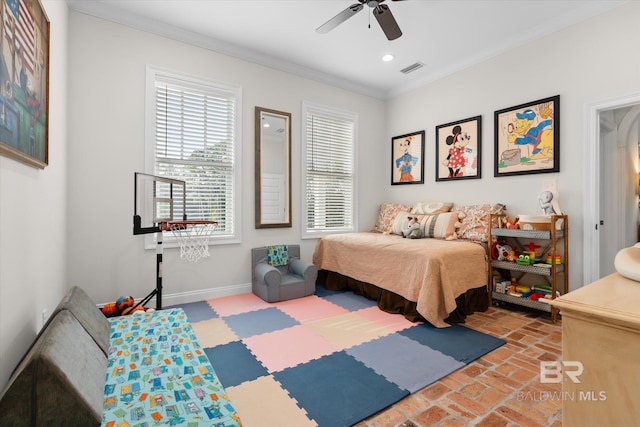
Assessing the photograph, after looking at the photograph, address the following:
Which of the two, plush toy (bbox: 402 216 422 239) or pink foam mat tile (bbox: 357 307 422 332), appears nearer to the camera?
pink foam mat tile (bbox: 357 307 422 332)

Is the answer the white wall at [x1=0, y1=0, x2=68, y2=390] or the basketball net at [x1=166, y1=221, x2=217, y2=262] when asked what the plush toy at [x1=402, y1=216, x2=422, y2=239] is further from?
the white wall at [x1=0, y1=0, x2=68, y2=390]

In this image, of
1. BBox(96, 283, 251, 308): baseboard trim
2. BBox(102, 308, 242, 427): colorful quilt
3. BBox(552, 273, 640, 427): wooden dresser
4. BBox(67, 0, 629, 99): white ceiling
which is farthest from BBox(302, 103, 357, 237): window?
BBox(552, 273, 640, 427): wooden dresser

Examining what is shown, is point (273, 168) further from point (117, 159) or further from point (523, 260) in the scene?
point (523, 260)

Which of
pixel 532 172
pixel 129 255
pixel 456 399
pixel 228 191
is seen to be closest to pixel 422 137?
pixel 532 172

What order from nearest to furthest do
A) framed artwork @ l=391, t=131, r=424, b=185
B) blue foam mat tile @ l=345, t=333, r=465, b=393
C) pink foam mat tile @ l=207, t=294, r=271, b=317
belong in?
blue foam mat tile @ l=345, t=333, r=465, b=393
pink foam mat tile @ l=207, t=294, r=271, b=317
framed artwork @ l=391, t=131, r=424, b=185

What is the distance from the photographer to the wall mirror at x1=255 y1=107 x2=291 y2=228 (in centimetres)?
396

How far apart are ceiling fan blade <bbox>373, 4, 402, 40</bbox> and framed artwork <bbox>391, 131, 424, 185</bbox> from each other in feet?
7.04

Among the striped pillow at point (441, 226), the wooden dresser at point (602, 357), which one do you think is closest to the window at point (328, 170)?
the striped pillow at point (441, 226)

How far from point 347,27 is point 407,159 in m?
2.27

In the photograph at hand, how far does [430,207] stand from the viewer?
435cm

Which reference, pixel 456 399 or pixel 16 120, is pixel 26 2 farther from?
pixel 456 399

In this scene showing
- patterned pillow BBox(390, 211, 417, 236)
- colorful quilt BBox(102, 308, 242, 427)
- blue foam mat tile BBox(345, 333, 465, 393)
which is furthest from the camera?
patterned pillow BBox(390, 211, 417, 236)

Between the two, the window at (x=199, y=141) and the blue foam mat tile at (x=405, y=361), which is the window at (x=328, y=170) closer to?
the window at (x=199, y=141)

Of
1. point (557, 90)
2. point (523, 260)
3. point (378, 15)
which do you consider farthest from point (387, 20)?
point (523, 260)
